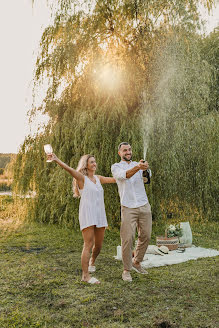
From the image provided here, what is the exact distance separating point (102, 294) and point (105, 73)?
17.5 ft

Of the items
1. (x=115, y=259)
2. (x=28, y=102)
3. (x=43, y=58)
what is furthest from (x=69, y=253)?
(x=43, y=58)

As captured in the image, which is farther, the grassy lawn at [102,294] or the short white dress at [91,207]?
the short white dress at [91,207]

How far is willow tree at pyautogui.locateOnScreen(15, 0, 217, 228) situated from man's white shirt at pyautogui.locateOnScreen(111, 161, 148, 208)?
315 centimetres

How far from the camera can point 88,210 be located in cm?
427

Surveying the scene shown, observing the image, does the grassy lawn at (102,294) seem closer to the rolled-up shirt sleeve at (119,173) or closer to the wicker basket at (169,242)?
the wicker basket at (169,242)

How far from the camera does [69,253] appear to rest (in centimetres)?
626

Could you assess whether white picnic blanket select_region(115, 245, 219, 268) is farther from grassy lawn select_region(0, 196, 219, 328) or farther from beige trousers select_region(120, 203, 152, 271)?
beige trousers select_region(120, 203, 152, 271)

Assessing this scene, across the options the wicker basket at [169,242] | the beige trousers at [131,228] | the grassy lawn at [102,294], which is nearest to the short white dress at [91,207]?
the beige trousers at [131,228]

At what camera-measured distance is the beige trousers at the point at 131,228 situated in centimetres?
430

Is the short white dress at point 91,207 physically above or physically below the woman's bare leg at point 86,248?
above

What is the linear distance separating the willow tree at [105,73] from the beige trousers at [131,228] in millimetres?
3322

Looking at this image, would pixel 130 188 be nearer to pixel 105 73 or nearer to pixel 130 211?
pixel 130 211

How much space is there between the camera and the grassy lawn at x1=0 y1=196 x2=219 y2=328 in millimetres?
3090

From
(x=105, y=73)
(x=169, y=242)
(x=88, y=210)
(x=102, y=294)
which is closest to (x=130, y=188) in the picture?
(x=88, y=210)
